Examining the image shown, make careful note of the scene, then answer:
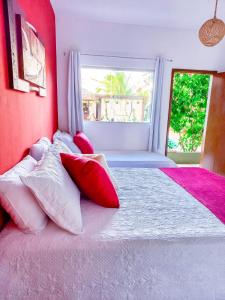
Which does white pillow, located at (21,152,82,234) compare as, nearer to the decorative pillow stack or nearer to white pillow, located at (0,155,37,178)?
the decorative pillow stack

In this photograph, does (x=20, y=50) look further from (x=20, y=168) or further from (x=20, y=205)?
(x=20, y=205)

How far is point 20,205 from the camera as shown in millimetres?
1017

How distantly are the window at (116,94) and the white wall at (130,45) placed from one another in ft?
1.00

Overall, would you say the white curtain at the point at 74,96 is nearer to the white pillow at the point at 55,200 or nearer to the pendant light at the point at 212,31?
the pendant light at the point at 212,31

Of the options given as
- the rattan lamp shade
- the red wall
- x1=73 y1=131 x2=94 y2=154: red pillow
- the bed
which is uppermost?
the rattan lamp shade

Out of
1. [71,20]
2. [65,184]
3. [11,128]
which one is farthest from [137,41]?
[65,184]

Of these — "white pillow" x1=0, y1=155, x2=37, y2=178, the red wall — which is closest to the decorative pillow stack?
"white pillow" x1=0, y1=155, x2=37, y2=178

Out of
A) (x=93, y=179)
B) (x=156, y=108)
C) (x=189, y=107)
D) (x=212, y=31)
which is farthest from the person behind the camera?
(x=189, y=107)

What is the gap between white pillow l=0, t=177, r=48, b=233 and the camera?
1.01 metres

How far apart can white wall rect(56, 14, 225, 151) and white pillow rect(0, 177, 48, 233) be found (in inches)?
111

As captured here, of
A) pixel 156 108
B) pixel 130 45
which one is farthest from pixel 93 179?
pixel 130 45

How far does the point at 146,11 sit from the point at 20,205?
3.17 m

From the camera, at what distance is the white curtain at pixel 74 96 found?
345 centimetres

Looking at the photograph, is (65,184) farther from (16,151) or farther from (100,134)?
(100,134)
